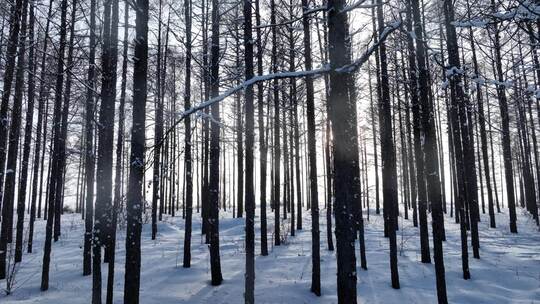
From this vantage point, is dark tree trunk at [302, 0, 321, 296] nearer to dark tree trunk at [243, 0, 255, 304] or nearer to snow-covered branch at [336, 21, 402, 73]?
dark tree trunk at [243, 0, 255, 304]

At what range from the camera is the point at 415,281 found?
11.2m

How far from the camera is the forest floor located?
9719 mm

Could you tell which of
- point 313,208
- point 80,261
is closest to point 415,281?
point 313,208

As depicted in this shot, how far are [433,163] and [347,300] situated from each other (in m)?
4.72

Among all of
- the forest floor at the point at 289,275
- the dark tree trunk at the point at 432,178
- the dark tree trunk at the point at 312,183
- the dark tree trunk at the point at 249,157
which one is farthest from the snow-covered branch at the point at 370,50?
the forest floor at the point at 289,275

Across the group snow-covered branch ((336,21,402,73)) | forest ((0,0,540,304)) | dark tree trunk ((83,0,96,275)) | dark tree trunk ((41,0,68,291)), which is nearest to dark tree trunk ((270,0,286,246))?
forest ((0,0,540,304))

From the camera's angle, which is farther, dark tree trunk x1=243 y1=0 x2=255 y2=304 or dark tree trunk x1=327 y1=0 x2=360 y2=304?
dark tree trunk x1=243 y1=0 x2=255 y2=304

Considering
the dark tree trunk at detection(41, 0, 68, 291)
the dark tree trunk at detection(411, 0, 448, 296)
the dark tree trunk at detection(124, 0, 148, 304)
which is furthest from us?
the dark tree trunk at detection(41, 0, 68, 291)

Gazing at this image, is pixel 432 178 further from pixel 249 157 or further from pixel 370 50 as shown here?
pixel 370 50

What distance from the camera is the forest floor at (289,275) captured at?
9719 millimetres

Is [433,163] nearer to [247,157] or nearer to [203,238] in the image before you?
[247,157]

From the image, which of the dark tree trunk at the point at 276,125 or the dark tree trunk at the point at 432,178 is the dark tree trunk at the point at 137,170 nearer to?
the dark tree trunk at the point at 432,178

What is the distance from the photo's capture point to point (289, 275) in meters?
11.5

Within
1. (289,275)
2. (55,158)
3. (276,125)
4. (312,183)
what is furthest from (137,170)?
(276,125)
